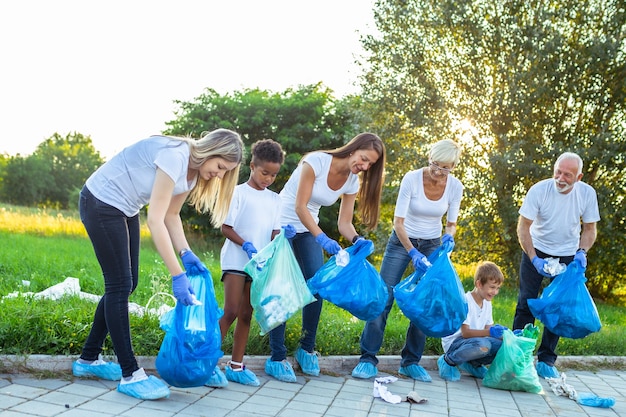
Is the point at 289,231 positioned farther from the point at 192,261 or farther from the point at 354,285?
the point at 192,261

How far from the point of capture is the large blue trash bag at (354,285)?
468 centimetres

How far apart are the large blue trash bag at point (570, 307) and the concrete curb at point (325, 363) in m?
0.99

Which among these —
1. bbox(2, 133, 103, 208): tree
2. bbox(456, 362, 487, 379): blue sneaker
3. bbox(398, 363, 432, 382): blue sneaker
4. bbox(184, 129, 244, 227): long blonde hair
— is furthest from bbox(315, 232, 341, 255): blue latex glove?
bbox(2, 133, 103, 208): tree

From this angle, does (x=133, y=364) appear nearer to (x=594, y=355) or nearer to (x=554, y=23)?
(x=594, y=355)

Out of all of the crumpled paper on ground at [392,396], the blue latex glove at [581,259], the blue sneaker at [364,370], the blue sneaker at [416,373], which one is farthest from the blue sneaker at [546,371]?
the crumpled paper on ground at [392,396]

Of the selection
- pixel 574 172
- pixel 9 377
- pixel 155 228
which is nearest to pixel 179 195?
pixel 155 228

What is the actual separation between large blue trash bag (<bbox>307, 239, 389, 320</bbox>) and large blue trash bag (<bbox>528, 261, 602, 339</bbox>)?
1.54m

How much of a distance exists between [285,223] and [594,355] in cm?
361

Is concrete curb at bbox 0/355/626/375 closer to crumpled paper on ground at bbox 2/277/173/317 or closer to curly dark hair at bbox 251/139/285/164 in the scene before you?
crumpled paper on ground at bbox 2/277/173/317

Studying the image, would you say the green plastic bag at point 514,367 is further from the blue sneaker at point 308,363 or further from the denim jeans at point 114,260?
the denim jeans at point 114,260

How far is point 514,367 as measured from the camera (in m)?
5.20

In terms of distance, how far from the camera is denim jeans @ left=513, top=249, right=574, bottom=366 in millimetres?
5879

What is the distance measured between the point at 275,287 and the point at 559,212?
2.66 meters

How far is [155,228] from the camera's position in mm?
3732
